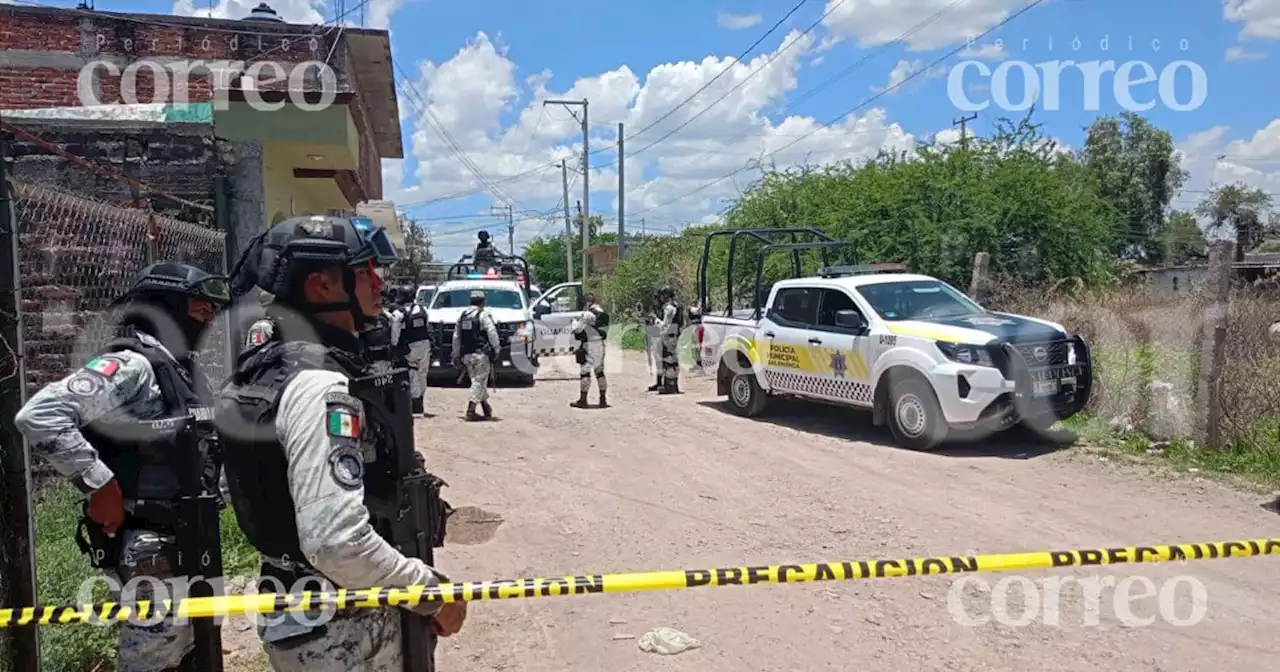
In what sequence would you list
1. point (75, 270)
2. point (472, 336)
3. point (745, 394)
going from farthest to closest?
1. point (745, 394)
2. point (472, 336)
3. point (75, 270)

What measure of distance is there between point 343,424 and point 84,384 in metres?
1.64

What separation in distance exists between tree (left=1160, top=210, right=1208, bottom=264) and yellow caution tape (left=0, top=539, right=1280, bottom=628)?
1739 inches

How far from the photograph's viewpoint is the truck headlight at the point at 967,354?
8.37 meters

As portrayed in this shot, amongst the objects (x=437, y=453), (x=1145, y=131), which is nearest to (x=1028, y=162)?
(x=437, y=453)

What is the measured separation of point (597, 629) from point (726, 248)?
18098 millimetres

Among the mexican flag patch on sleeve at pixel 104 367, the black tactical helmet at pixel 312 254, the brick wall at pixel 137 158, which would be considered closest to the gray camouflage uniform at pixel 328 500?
the black tactical helmet at pixel 312 254

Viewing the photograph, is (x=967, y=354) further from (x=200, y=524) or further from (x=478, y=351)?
(x=200, y=524)

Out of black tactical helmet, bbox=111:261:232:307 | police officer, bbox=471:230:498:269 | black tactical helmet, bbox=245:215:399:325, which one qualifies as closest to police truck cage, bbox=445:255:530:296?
police officer, bbox=471:230:498:269

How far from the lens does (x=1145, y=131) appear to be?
42.1 m

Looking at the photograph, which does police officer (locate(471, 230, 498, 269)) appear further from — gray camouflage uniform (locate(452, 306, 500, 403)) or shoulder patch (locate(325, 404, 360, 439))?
A: shoulder patch (locate(325, 404, 360, 439))

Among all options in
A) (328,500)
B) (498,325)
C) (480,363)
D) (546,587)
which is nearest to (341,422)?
(328,500)

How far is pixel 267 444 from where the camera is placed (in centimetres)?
218

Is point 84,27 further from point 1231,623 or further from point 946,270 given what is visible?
point 1231,623

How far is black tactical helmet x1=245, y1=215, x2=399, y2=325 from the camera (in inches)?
92.7
